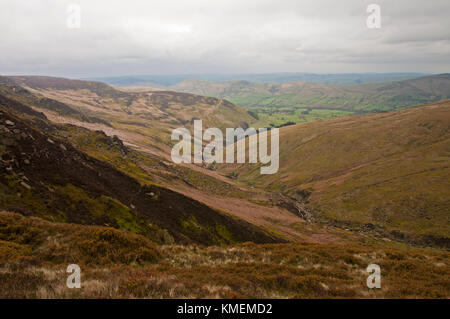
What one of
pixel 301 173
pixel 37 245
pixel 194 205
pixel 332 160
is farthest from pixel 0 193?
pixel 332 160

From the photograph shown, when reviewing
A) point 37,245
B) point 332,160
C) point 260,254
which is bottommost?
point 332,160

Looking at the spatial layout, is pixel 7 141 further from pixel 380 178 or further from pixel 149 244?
pixel 380 178

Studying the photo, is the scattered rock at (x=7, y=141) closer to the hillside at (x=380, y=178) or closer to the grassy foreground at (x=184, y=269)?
the grassy foreground at (x=184, y=269)

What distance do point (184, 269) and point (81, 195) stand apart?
954 inches

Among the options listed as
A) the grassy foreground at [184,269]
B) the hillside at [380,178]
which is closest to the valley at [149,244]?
the grassy foreground at [184,269]

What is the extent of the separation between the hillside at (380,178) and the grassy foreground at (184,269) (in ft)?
324

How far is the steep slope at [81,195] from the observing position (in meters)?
26.1

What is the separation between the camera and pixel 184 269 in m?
14.6

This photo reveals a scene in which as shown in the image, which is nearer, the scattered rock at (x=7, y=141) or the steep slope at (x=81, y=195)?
→ the steep slope at (x=81, y=195)

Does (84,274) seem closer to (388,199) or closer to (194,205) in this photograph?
(194,205)

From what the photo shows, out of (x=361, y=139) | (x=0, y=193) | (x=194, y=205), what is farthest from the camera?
(x=361, y=139)

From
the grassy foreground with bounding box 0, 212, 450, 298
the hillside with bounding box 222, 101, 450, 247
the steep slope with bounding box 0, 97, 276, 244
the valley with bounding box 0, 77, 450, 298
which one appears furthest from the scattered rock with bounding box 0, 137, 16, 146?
the hillside with bounding box 222, 101, 450, 247

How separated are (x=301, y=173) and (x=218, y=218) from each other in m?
125
